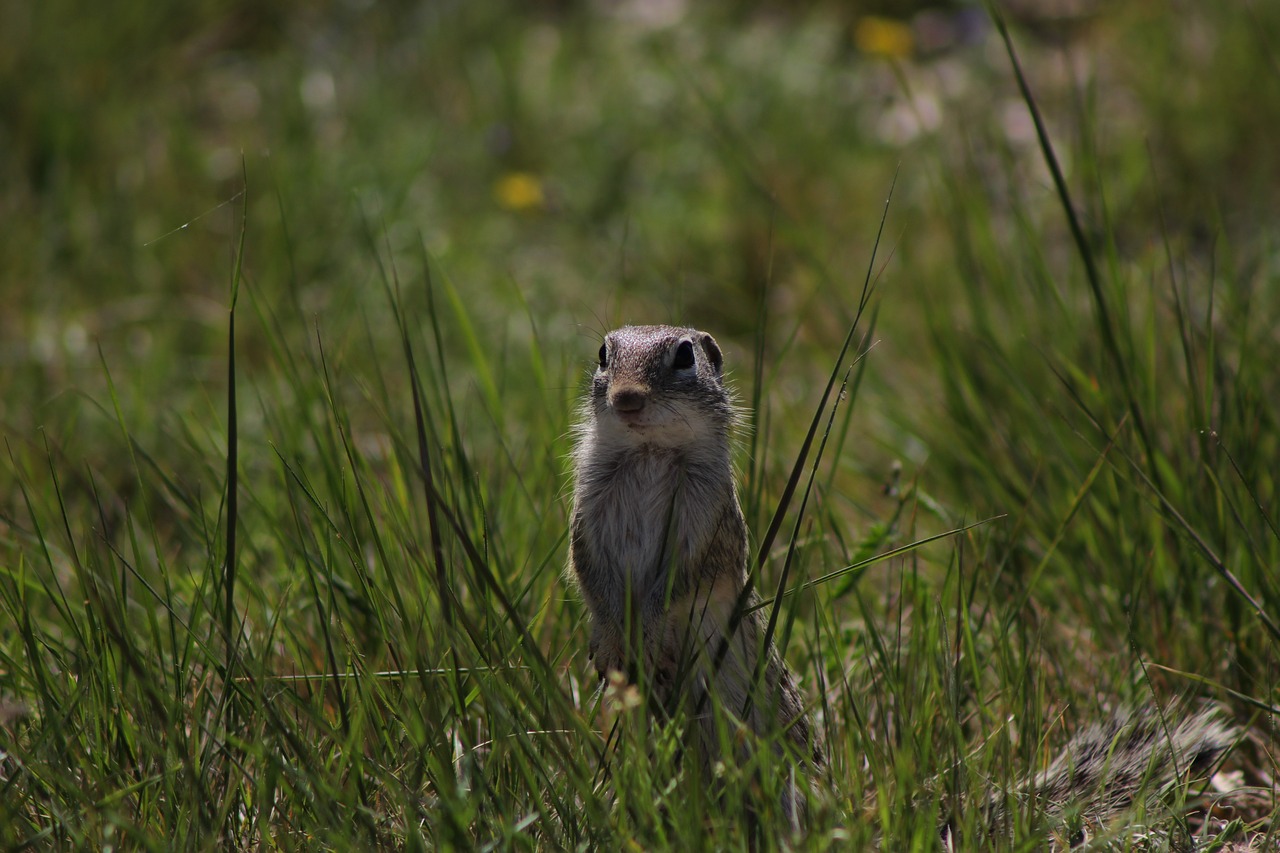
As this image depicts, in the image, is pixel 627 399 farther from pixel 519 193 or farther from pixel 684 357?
pixel 519 193

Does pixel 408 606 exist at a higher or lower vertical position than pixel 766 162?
lower

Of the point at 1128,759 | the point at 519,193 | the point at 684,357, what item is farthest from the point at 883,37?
the point at 1128,759

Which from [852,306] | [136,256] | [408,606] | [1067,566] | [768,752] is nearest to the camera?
[768,752]

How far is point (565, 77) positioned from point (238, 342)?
2.59 m

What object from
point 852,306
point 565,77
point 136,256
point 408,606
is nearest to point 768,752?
point 408,606

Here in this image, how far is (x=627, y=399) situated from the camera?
2.76 m

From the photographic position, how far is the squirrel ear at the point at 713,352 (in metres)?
3.19

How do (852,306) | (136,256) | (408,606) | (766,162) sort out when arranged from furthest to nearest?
(766,162)
(136,256)
(852,306)
(408,606)

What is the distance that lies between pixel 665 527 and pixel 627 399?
11.4 inches

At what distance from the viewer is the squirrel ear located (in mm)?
3188

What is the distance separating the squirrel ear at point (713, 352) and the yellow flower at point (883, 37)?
3.83 m

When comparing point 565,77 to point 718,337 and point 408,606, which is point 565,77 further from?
point 408,606

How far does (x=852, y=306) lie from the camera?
4.92 metres

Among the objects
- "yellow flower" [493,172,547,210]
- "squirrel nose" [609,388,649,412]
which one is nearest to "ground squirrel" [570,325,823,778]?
"squirrel nose" [609,388,649,412]
